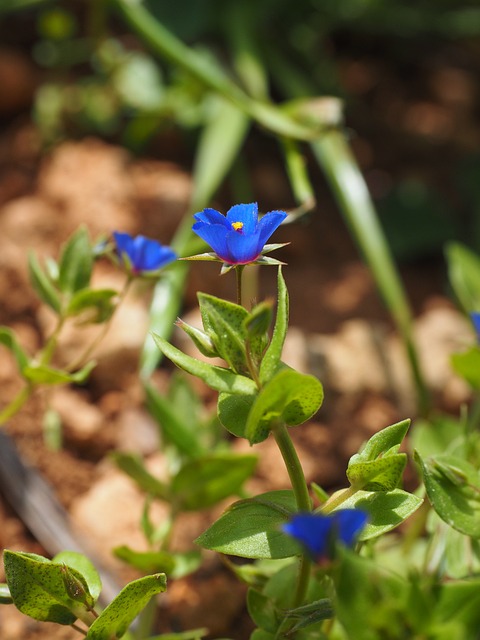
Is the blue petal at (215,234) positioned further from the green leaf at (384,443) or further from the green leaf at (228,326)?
the green leaf at (384,443)

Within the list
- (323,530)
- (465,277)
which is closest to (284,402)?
(323,530)

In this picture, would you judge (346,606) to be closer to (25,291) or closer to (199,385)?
(199,385)

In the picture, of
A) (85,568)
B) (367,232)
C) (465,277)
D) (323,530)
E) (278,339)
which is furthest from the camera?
(367,232)

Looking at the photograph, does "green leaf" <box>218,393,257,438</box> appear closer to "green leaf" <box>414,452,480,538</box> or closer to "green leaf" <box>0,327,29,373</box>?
"green leaf" <box>414,452,480,538</box>

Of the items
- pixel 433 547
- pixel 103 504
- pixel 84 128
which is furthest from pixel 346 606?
pixel 84 128

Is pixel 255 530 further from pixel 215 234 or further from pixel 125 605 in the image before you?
pixel 215 234
